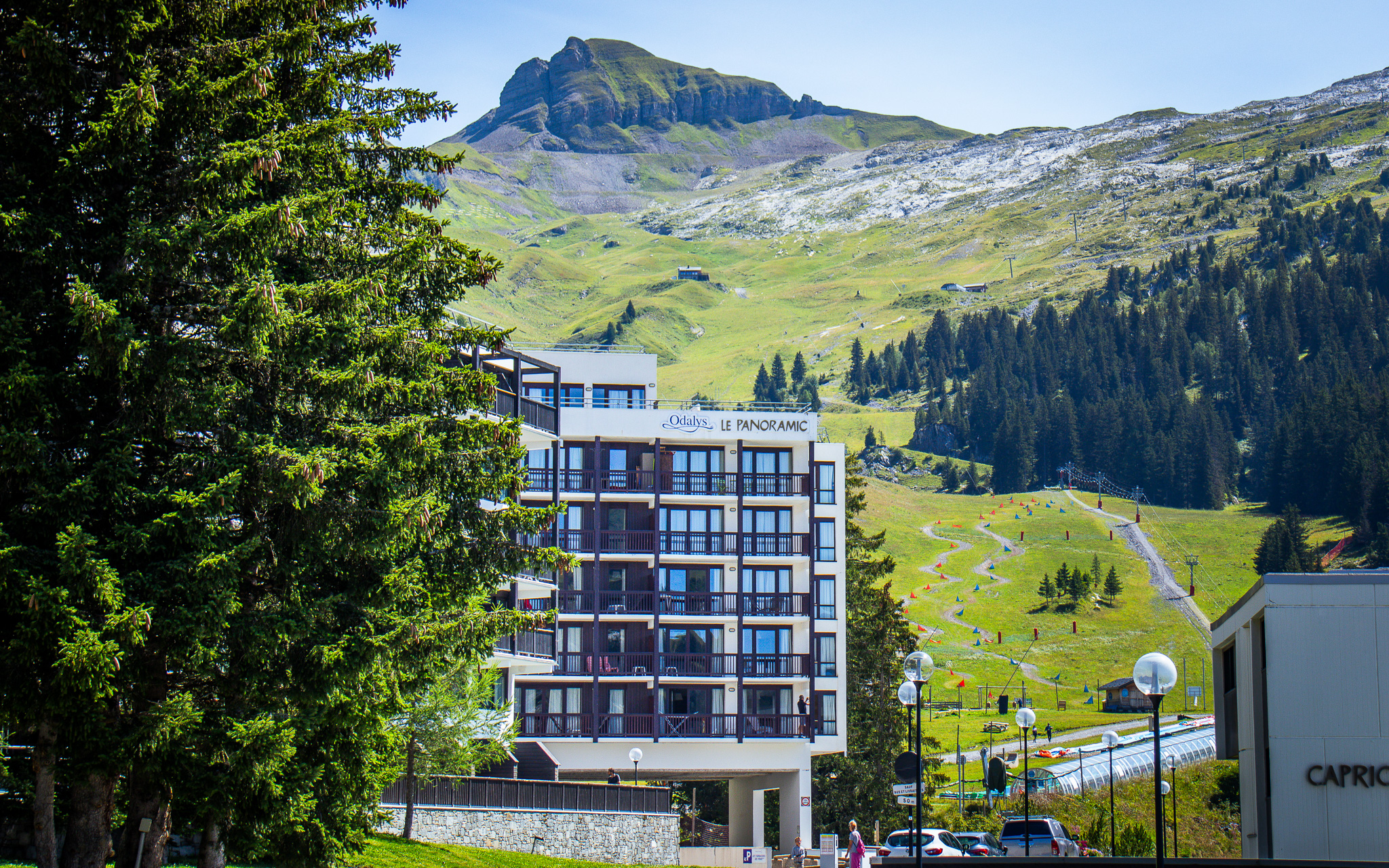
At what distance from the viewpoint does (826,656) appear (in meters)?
62.5

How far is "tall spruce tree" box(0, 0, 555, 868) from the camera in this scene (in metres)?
17.9

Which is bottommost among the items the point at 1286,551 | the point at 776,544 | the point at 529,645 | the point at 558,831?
the point at 558,831

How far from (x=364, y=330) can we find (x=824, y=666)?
4372 cm

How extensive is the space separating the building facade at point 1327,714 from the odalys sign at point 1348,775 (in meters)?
0.01

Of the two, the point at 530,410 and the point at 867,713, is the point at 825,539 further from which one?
the point at 530,410

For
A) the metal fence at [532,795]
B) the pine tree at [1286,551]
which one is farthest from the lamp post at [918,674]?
the pine tree at [1286,551]

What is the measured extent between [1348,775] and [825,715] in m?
36.0

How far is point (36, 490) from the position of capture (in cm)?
1748

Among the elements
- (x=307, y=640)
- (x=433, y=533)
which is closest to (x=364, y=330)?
(x=433, y=533)

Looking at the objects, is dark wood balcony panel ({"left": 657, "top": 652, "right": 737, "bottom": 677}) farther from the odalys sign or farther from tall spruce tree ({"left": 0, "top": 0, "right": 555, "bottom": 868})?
tall spruce tree ({"left": 0, "top": 0, "right": 555, "bottom": 868})

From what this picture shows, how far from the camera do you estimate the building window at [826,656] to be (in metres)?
61.4

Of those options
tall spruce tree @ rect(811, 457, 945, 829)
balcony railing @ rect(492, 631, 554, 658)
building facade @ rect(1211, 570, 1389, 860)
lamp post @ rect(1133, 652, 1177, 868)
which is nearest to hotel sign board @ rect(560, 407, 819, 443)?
tall spruce tree @ rect(811, 457, 945, 829)

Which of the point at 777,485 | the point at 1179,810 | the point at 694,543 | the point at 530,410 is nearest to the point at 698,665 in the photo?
the point at 694,543

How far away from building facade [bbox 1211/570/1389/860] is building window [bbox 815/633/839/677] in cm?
3457
